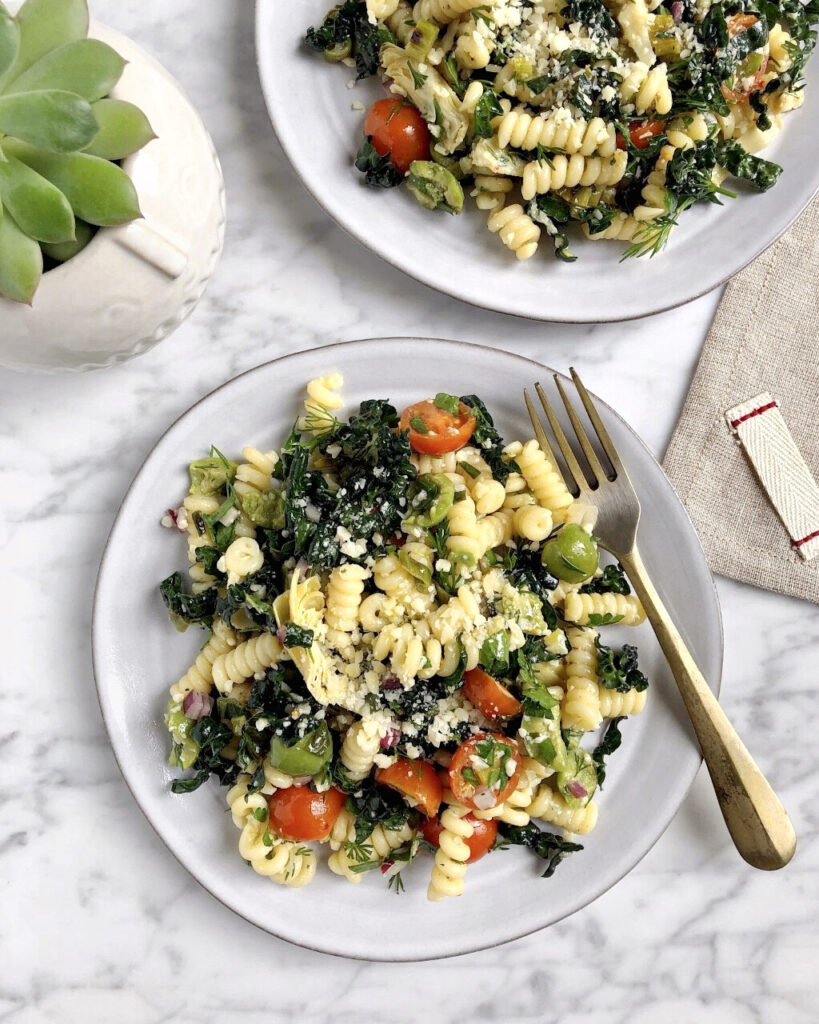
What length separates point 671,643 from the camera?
6.89ft

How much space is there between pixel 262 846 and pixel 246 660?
384 millimetres

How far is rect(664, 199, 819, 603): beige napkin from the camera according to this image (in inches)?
89.2

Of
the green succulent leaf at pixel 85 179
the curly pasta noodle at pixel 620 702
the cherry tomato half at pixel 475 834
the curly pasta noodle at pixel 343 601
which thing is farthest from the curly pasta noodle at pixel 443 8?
the cherry tomato half at pixel 475 834

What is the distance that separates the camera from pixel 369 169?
2.09 m

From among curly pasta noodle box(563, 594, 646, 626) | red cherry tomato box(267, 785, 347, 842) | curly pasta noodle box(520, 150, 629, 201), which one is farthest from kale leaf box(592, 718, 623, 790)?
curly pasta noodle box(520, 150, 629, 201)

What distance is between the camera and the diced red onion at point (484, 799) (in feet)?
6.23

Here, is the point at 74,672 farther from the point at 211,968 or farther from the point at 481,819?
the point at 481,819

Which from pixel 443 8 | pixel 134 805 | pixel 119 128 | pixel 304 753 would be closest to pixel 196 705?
pixel 304 753

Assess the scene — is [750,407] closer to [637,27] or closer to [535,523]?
[535,523]

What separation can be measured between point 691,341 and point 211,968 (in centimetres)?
185

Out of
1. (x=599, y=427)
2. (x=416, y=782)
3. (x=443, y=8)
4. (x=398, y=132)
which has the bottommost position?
(x=416, y=782)

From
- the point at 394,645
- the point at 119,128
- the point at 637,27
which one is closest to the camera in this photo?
the point at 119,128

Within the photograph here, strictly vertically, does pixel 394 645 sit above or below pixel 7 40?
below

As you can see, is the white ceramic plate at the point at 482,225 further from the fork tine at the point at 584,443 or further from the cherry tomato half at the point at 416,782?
the cherry tomato half at the point at 416,782
